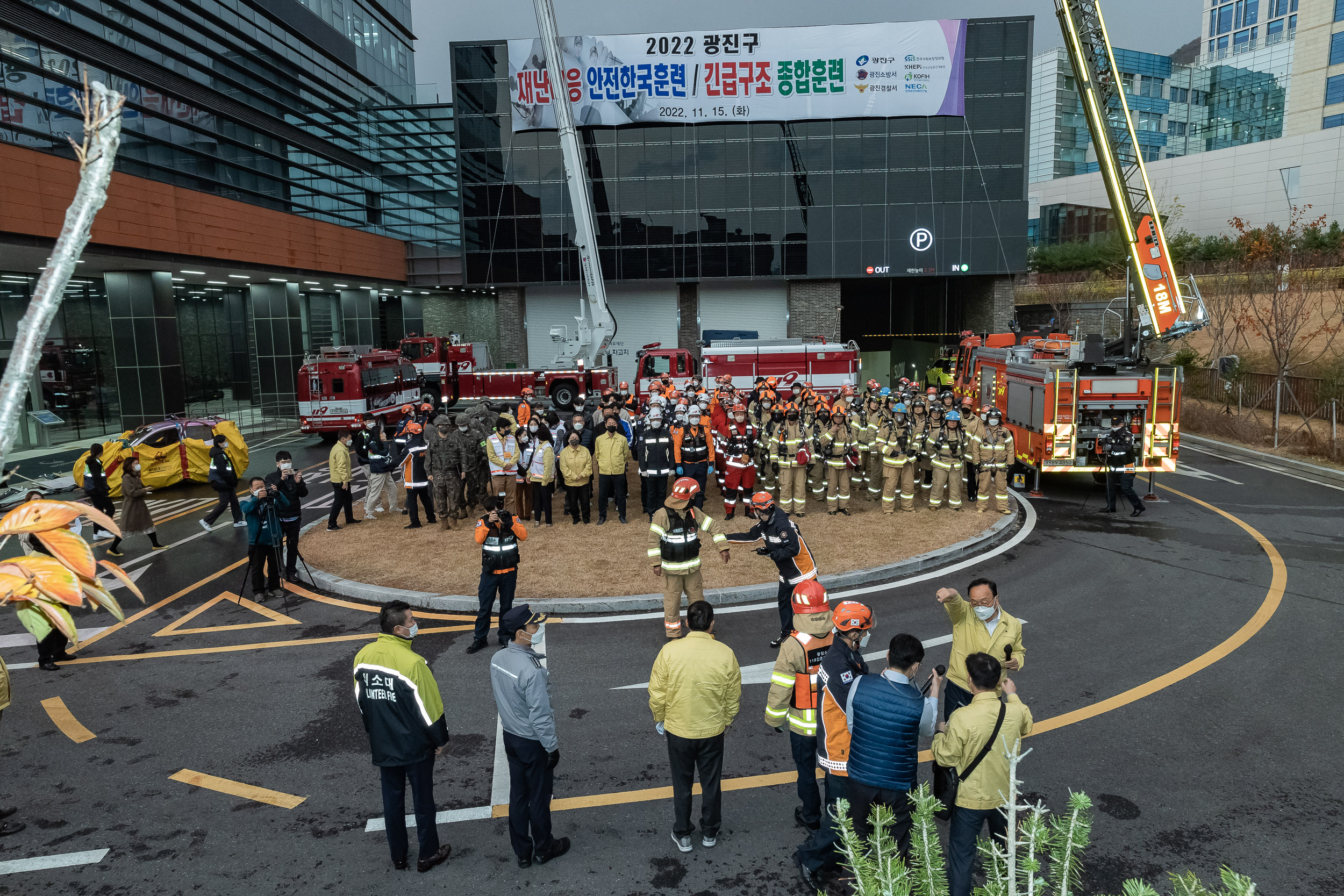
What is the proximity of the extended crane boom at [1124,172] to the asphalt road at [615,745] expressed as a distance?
27.0 feet

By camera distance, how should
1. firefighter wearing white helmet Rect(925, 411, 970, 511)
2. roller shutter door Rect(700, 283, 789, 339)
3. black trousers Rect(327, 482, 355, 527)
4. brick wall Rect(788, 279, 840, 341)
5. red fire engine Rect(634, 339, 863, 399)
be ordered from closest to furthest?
black trousers Rect(327, 482, 355, 527) → firefighter wearing white helmet Rect(925, 411, 970, 511) → red fire engine Rect(634, 339, 863, 399) → brick wall Rect(788, 279, 840, 341) → roller shutter door Rect(700, 283, 789, 339)

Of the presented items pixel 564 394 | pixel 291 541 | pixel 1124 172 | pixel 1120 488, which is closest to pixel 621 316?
pixel 564 394

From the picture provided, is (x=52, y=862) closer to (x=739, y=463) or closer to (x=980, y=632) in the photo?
(x=980, y=632)

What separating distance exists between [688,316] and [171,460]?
23560 mm

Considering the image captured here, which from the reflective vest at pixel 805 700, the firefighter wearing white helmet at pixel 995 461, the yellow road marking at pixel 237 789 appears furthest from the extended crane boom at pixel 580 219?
the reflective vest at pixel 805 700

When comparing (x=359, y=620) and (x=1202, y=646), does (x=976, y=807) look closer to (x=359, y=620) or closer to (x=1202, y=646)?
(x=1202, y=646)

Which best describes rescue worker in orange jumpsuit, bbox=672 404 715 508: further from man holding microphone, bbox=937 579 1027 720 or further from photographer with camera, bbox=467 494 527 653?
man holding microphone, bbox=937 579 1027 720

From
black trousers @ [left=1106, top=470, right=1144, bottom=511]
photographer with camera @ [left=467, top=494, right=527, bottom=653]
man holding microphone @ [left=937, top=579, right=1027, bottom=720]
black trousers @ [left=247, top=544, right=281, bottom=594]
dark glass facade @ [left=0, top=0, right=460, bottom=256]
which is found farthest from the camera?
dark glass facade @ [left=0, top=0, right=460, bottom=256]

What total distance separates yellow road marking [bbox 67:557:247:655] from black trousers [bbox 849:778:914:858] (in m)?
7.56

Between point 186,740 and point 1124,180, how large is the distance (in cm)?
2002

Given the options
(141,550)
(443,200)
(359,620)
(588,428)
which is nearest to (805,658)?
(359,620)

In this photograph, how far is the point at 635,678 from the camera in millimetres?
7980

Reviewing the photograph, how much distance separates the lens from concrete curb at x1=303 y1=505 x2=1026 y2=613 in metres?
9.91

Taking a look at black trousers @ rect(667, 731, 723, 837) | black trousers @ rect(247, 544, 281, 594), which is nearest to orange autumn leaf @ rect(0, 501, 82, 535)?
black trousers @ rect(667, 731, 723, 837)
